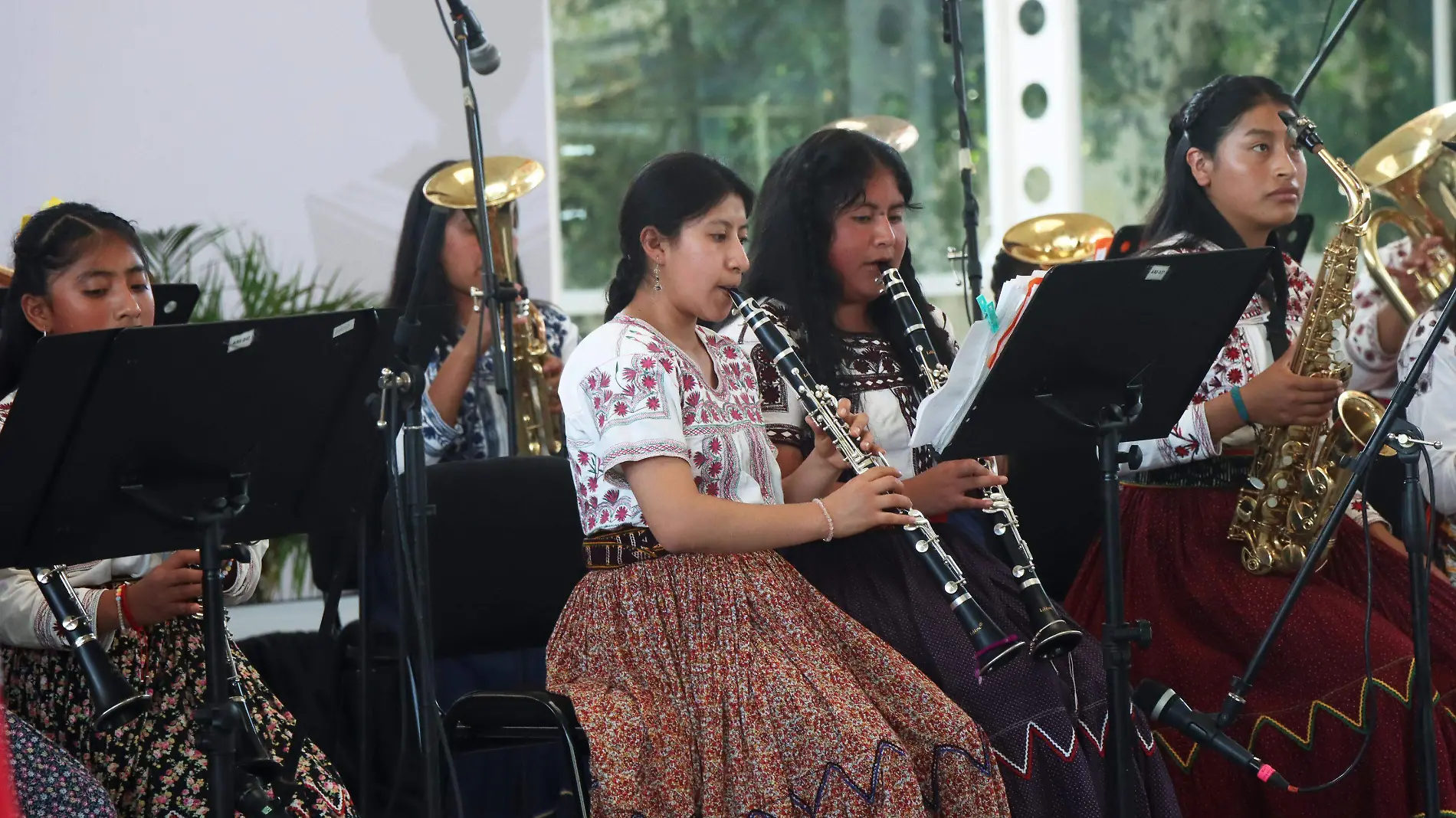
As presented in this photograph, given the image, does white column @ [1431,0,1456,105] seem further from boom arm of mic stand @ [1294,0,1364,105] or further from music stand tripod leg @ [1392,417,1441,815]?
music stand tripod leg @ [1392,417,1441,815]

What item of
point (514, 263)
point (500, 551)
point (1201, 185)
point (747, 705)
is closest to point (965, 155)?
point (1201, 185)

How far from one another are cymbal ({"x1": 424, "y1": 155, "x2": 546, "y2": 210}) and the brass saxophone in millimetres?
1738

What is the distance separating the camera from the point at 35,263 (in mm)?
2430

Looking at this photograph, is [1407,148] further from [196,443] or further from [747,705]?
[196,443]

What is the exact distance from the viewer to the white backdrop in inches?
177

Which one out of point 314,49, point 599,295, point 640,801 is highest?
point 314,49

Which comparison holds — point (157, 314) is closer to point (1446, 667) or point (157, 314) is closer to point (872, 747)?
point (872, 747)

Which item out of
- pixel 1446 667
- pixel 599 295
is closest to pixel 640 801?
pixel 1446 667

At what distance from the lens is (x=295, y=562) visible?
418cm

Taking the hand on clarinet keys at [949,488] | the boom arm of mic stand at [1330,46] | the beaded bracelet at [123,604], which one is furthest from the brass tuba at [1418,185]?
the beaded bracelet at [123,604]

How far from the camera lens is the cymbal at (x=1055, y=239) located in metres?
4.03

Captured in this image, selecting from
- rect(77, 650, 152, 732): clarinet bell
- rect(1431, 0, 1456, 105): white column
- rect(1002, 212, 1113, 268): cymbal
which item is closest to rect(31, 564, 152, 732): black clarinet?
rect(77, 650, 152, 732): clarinet bell

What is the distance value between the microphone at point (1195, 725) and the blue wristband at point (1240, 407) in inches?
21.6

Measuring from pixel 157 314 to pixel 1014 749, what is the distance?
1.57 m
